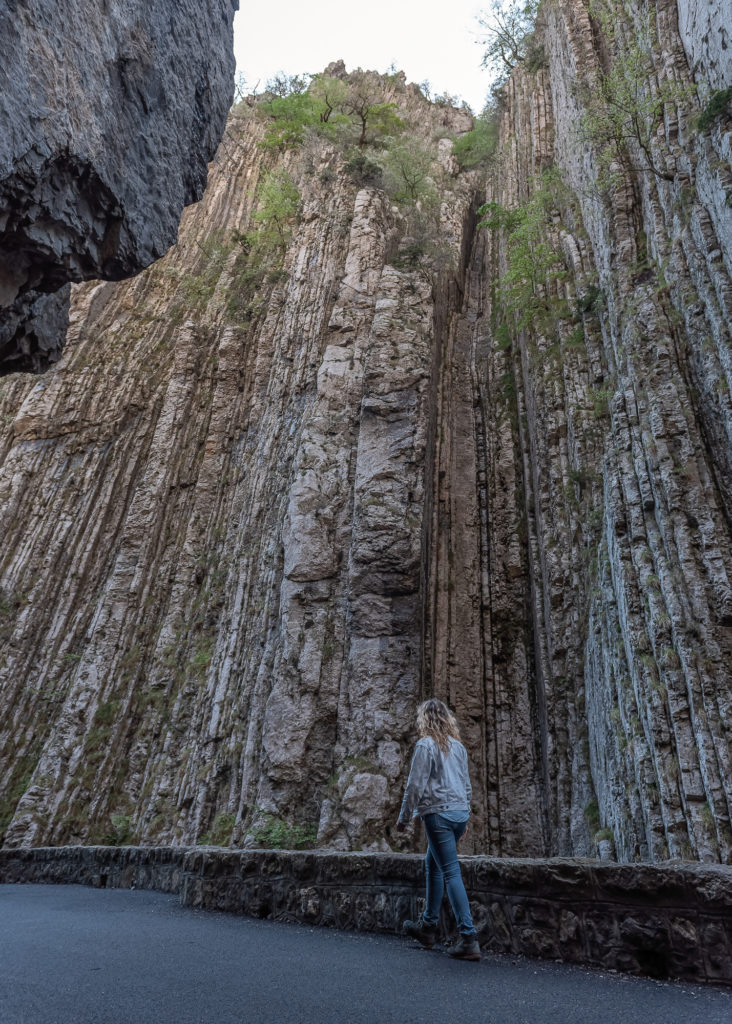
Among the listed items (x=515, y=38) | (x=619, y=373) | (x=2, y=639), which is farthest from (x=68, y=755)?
(x=515, y=38)

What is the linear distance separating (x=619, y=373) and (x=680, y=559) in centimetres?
359

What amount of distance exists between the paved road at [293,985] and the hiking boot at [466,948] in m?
0.08

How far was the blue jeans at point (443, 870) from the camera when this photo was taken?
390cm

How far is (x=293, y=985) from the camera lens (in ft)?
10.6

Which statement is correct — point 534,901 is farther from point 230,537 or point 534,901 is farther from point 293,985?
point 230,537

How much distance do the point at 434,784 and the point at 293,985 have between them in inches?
56.6

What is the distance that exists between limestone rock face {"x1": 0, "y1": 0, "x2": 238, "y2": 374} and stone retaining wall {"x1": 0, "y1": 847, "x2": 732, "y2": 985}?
17.0 feet

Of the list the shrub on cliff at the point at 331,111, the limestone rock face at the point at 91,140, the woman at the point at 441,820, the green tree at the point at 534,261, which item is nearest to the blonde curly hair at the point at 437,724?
the woman at the point at 441,820

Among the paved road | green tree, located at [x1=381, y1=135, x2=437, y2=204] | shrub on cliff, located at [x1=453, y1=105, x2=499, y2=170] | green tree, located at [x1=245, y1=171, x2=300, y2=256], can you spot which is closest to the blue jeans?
the paved road

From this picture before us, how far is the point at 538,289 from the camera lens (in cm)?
1479

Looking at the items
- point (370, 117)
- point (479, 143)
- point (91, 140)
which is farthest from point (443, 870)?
point (479, 143)

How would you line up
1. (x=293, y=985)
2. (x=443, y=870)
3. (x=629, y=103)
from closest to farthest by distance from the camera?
1. (x=293, y=985)
2. (x=443, y=870)
3. (x=629, y=103)

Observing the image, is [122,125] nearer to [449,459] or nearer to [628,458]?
[628,458]

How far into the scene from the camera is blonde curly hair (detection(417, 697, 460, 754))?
453 centimetres
